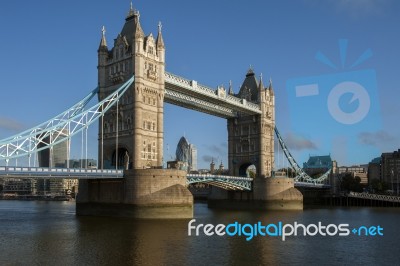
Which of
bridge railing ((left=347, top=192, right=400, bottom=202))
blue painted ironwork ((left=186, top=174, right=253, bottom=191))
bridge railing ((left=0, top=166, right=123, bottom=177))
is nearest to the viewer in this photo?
bridge railing ((left=0, top=166, right=123, bottom=177))

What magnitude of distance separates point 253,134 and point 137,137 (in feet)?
116

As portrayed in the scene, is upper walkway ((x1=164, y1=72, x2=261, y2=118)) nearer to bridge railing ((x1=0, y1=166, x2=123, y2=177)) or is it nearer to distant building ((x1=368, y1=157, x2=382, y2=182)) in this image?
bridge railing ((x1=0, y1=166, x2=123, y2=177))

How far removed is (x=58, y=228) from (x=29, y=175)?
5.88m

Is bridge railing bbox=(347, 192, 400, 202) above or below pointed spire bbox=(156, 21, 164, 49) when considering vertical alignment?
below

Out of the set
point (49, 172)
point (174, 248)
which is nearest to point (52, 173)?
point (49, 172)

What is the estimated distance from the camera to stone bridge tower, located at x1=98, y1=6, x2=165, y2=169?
59.0 m

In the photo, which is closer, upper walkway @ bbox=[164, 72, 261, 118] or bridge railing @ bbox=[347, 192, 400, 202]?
upper walkway @ bbox=[164, 72, 261, 118]

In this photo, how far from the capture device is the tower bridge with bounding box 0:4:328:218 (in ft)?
173

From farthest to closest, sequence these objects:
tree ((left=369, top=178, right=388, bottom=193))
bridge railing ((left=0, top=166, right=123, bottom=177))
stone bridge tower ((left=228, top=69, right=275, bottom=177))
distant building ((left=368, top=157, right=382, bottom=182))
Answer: distant building ((left=368, top=157, right=382, bottom=182)) < tree ((left=369, top=178, right=388, bottom=193)) < stone bridge tower ((left=228, top=69, right=275, bottom=177)) < bridge railing ((left=0, top=166, right=123, bottom=177))

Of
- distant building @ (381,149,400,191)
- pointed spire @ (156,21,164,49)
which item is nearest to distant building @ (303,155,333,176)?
distant building @ (381,149,400,191)

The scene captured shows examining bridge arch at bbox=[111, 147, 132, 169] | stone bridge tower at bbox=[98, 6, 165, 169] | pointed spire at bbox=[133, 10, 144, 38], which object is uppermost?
pointed spire at bbox=[133, 10, 144, 38]

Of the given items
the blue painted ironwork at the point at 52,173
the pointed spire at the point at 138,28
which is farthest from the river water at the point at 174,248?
the pointed spire at the point at 138,28

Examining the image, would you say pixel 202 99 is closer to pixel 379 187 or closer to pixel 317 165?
pixel 379 187

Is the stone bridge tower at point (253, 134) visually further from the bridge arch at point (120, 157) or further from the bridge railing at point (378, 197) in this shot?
Answer: the bridge arch at point (120, 157)
